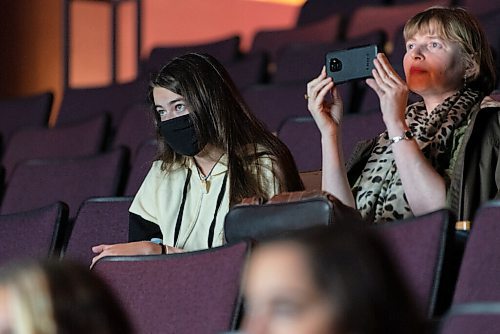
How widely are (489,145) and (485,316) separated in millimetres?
420

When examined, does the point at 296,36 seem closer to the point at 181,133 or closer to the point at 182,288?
the point at 181,133

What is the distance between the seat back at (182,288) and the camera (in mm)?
1329

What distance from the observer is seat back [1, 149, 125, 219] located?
2207 millimetres

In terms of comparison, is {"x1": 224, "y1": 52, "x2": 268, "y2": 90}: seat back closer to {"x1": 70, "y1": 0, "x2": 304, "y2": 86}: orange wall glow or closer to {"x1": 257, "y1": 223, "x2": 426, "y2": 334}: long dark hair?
{"x1": 70, "y1": 0, "x2": 304, "y2": 86}: orange wall glow

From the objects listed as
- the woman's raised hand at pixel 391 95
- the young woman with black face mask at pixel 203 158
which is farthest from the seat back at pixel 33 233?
the woman's raised hand at pixel 391 95

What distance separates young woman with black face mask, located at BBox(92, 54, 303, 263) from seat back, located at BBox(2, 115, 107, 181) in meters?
0.89

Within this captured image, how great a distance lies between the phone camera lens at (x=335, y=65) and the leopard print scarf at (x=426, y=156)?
118 millimetres

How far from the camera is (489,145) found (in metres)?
1.52

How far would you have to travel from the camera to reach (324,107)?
1.61 metres

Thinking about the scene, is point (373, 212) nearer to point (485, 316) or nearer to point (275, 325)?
point (485, 316)

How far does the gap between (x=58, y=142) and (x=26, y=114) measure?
1.59ft

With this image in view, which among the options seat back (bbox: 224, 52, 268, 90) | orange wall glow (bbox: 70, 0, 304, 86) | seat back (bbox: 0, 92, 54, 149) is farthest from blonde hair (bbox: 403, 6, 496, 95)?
orange wall glow (bbox: 70, 0, 304, 86)

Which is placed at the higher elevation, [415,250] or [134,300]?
[415,250]

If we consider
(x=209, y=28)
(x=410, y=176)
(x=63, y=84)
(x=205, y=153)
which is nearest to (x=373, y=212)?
(x=410, y=176)
